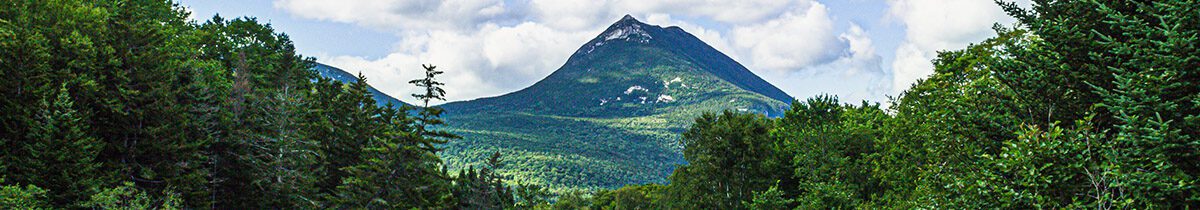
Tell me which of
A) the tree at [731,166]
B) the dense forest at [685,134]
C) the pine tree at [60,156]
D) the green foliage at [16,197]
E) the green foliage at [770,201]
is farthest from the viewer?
the tree at [731,166]

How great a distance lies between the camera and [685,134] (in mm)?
40219

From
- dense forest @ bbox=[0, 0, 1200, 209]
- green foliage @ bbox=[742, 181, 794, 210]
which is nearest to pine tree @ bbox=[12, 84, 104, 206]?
dense forest @ bbox=[0, 0, 1200, 209]

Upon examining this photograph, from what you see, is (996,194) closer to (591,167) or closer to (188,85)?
(188,85)

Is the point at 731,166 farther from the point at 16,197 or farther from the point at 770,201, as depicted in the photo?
the point at 16,197

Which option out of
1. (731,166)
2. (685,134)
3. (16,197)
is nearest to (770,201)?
(731,166)

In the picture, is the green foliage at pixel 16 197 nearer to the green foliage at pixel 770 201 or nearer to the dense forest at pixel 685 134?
the dense forest at pixel 685 134

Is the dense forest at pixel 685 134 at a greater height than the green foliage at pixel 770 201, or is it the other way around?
the dense forest at pixel 685 134

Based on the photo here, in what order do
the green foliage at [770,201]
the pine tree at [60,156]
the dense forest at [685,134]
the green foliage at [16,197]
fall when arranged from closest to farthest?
1. the dense forest at [685,134]
2. the green foliage at [16,197]
3. the pine tree at [60,156]
4. the green foliage at [770,201]

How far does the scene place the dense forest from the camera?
7012 mm

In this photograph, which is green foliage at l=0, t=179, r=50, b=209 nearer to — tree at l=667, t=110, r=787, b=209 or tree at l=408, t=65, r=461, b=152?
tree at l=408, t=65, r=461, b=152

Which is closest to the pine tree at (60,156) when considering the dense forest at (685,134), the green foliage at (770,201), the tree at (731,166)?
the dense forest at (685,134)

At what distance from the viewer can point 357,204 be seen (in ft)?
79.6

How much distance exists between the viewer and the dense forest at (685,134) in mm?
7012

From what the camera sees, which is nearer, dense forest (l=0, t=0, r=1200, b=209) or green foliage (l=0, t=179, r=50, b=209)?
dense forest (l=0, t=0, r=1200, b=209)
